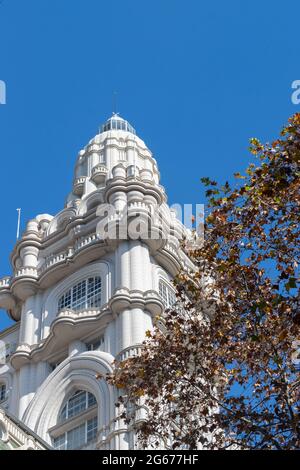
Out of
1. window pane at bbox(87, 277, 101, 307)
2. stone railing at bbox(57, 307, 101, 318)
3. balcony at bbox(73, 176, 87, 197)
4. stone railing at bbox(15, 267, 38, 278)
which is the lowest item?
stone railing at bbox(57, 307, 101, 318)

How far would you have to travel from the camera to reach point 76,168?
75.1m

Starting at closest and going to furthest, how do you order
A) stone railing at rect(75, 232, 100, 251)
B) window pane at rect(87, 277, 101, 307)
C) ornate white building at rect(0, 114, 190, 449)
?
1. ornate white building at rect(0, 114, 190, 449)
2. window pane at rect(87, 277, 101, 307)
3. stone railing at rect(75, 232, 100, 251)

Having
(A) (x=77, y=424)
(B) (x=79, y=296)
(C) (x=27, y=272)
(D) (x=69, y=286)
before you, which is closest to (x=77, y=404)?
(A) (x=77, y=424)

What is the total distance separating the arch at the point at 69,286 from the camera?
57.5 m

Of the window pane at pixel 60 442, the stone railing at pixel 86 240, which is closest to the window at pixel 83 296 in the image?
the stone railing at pixel 86 240

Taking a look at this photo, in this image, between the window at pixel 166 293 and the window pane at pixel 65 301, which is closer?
the window at pixel 166 293

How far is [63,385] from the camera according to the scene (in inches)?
2078

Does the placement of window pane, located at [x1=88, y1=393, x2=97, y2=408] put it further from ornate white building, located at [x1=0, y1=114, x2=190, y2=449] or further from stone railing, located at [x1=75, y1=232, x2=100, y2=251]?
stone railing, located at [x1=75, y1=232, x2=100, y2=251]

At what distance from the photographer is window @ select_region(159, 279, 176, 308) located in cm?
5800

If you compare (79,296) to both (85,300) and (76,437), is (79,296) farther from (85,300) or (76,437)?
(76,437)

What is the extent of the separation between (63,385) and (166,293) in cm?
910

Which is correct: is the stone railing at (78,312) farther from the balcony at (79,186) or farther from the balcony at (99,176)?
the balcony at (99,176)

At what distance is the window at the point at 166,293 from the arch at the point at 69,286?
123 inches

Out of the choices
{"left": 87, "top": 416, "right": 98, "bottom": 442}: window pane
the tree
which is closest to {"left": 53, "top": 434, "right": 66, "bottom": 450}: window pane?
{"left": 87, "top": 416, "right": 98, "bottom": 442}: window pane
